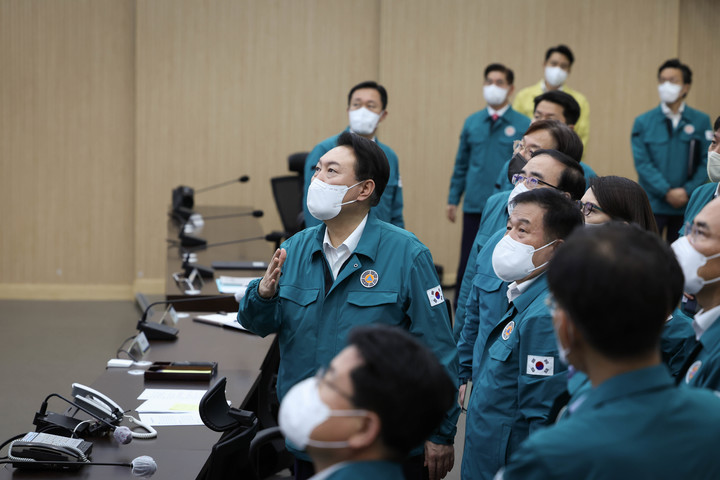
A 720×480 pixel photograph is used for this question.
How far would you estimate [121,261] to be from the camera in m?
7.97

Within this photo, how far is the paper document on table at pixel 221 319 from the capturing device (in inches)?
153

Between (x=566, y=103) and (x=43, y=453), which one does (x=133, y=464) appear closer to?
(x=43, y=453)

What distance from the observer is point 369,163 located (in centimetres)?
254

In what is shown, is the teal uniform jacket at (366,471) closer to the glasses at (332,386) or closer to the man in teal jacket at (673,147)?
the glasses at (332,386)

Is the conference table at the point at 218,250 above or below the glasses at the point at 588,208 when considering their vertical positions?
below

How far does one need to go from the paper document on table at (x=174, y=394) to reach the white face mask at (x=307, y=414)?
156cm

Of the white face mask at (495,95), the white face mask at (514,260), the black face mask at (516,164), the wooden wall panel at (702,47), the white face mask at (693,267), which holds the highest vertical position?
the wooden wall panel at (702,47)

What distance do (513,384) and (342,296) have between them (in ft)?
1.78

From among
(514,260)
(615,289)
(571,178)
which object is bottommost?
(514,260)

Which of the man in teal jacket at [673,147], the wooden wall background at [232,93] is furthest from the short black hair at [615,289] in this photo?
the wooden wall background at [232,93]

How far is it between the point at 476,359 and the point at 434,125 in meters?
5.37

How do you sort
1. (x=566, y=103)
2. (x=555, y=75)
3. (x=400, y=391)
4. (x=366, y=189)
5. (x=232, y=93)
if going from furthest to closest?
(x=232, y=93) < (x=555, y=75) < (x=566, y=103) < (x=366, y=189) < (x=400, y=391)

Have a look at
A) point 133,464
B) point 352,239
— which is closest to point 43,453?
point 133,464

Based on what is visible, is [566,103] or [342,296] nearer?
[342,296]
